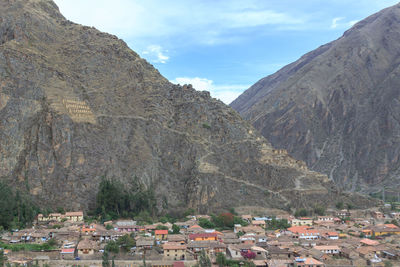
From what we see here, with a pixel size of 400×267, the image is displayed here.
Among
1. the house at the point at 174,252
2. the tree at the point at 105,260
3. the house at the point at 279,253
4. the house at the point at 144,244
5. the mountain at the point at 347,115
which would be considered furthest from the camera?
the mountain at the point at 347,115

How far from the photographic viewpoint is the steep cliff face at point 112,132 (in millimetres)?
75312

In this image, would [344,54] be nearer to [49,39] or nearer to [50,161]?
[49,39]

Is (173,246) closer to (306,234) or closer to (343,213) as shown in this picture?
(306,234)

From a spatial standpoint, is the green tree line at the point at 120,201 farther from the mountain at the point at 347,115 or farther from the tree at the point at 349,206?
the mountain at the point at 347,115

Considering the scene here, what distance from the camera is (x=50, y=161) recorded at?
75.0 meters

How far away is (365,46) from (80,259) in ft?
575

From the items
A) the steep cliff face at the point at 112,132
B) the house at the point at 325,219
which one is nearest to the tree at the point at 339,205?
the steep cliff face at the point at 112,132

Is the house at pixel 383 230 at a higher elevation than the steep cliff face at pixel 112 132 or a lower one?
lower

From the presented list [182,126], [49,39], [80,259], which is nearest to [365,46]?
[182,126]

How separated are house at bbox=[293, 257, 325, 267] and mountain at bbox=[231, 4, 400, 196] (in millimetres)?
86966

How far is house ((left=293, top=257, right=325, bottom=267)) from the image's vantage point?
48.2m

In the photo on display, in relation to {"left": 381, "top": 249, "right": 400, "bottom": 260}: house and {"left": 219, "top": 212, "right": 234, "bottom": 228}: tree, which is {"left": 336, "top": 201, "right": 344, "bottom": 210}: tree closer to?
{"left": 219, "top": 212, "right": 234, "bottom": 228}: tree

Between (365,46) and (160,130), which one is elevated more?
(365,46)

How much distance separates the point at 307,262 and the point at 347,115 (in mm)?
132380
